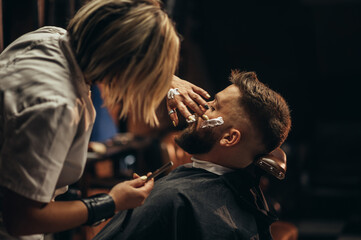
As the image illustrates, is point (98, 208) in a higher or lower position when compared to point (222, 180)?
higher

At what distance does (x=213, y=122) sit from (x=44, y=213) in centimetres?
87

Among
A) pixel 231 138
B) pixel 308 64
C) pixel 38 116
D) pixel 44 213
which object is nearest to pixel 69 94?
pixel 38 116

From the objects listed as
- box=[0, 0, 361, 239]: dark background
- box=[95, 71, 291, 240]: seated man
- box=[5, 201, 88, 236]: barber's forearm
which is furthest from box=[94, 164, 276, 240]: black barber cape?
box=[0, 0, 361, 239]: dark background

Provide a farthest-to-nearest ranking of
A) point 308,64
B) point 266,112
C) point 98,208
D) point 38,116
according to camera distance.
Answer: point 308,64, point 266,112, point 98,208, point 38,116

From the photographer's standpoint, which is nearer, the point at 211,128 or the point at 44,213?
the point at 44,213

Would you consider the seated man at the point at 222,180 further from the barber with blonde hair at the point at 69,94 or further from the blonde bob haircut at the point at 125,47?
the blonde bob haircut at the point at 125,47

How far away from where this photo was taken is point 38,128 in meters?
1.12

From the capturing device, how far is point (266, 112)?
179 cm

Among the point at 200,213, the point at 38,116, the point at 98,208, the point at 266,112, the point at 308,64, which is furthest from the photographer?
the point at 308,64

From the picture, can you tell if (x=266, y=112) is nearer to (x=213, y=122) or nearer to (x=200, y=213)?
(x=213, y=122)

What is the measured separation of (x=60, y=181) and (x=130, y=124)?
3742mm

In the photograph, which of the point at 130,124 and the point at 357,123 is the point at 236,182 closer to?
the point at 130,124

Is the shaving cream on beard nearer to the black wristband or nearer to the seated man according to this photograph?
the seated man

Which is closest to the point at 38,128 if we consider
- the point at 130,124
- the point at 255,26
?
the point at 130,124
